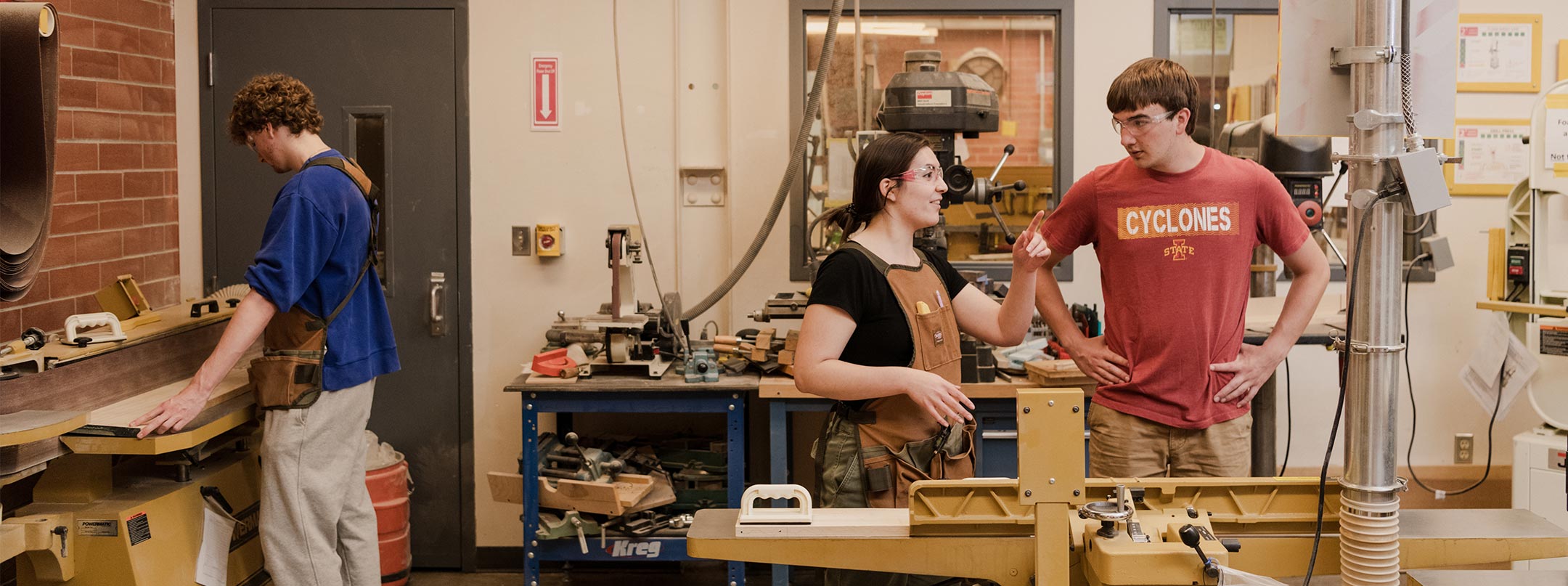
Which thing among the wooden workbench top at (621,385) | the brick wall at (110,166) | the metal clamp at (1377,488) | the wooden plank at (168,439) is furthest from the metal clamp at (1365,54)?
the brick wall at (110,166)

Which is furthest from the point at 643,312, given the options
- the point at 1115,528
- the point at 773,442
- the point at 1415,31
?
the point at 1415,31

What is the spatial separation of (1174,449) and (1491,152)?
245cm

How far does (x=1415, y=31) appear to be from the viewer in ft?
5.61

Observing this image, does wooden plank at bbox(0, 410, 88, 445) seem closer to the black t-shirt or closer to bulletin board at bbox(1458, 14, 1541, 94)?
the black t-shirt

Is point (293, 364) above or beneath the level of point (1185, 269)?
beneath

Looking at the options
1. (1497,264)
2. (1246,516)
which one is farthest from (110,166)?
(1497,264)

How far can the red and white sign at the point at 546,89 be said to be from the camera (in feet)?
13.9

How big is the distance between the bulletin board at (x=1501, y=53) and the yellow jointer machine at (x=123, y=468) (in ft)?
13.2

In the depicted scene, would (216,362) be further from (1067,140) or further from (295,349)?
(1067,140)

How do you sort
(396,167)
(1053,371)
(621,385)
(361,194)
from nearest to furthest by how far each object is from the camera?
1. (361,194)
2. (1053,371)
3. (621,385)
4. (396,167)

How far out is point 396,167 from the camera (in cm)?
423

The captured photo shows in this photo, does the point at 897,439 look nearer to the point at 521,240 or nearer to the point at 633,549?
the point at 633,549

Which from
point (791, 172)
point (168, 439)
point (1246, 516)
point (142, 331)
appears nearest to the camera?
point (1246, 516)

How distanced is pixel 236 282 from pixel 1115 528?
11.3 feet
